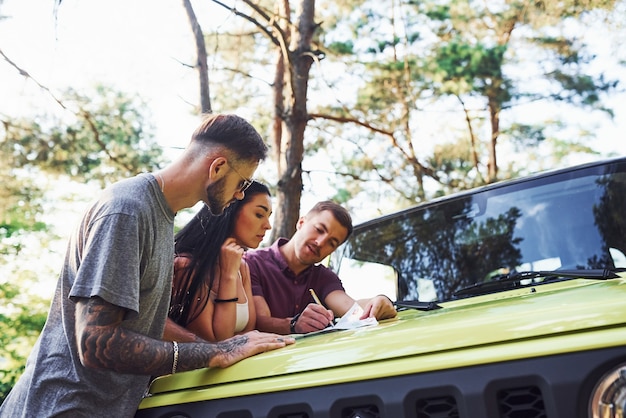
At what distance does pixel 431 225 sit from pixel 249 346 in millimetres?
1868

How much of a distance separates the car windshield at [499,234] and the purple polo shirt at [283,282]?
0.30m

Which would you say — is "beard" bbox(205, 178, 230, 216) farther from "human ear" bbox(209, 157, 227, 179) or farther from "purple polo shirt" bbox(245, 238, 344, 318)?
"purple polo shirt" bbox(245, 238, 344, 318)

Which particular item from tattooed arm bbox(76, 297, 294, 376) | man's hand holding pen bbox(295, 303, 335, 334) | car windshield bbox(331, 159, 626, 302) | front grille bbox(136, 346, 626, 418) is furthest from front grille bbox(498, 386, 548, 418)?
car windshield bbox(331, 159, 626, 302)

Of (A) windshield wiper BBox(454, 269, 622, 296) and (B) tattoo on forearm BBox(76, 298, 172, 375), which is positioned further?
(A) windshield wiper BBox(454, 269, 622, 296)

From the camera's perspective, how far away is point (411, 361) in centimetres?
164

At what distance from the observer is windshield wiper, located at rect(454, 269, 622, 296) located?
264 centimetres

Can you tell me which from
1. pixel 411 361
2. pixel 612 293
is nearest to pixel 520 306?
pixel 612 293

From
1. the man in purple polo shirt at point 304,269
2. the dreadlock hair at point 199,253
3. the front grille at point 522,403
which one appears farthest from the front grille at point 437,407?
the man in purple polo shirt at point 304,269

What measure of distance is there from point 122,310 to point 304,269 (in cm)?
180

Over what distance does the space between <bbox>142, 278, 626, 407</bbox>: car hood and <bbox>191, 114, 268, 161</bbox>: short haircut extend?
2.56 feet

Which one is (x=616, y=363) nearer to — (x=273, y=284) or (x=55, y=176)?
(x=273, y=284)

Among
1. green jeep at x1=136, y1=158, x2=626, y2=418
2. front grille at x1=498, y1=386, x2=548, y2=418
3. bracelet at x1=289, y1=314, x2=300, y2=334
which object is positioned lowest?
front grille at x1=498, y1=386, x2=548, y2=418

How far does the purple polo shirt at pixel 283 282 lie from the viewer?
361 centimetres

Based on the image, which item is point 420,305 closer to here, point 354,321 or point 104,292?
point 354,321
